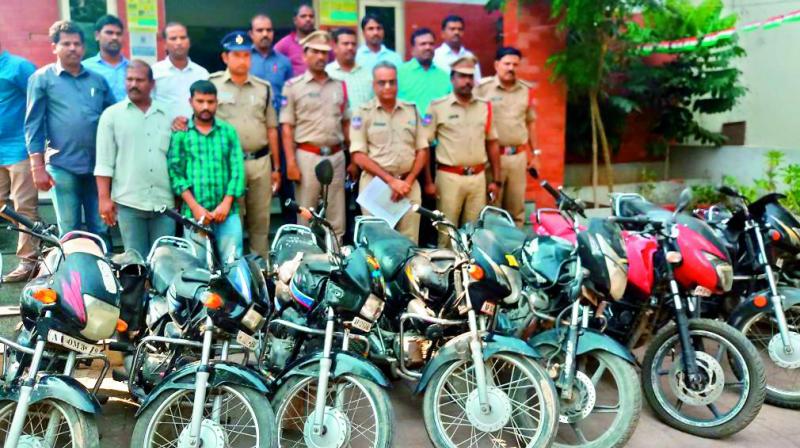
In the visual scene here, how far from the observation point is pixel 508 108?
6.22 m

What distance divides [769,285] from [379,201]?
2.58 metres

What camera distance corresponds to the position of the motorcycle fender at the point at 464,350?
137 inches

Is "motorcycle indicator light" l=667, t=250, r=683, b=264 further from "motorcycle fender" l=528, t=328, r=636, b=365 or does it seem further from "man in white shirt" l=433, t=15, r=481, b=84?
"man in white shirt" l=433, t=15, r=481, b=84

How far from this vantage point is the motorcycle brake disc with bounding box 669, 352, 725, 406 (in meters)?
3.84

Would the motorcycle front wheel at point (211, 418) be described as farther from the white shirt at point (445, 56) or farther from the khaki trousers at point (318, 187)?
the white shirt at point (445, 56)

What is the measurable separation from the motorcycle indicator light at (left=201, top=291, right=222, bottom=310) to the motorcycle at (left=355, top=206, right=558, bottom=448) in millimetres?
983

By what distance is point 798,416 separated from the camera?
4184 millimetres

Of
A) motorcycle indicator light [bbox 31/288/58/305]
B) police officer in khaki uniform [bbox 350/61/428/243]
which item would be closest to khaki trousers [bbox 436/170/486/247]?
police officer in khaki uniform [bbox 350/61/428/243]

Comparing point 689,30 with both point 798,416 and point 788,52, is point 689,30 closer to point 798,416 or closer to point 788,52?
point 788,52

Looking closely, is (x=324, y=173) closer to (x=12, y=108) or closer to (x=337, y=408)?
(x=337, y=408)

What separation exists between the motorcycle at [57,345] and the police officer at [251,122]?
1934 mm

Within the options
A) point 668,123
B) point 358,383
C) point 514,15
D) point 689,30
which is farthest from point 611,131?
point 358,383

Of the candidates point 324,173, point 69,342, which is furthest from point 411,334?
point 69,342

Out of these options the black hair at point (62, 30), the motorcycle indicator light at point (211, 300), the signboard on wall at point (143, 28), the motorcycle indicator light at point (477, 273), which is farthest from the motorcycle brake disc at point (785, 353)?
the signboard on wall at point (143, 28)
